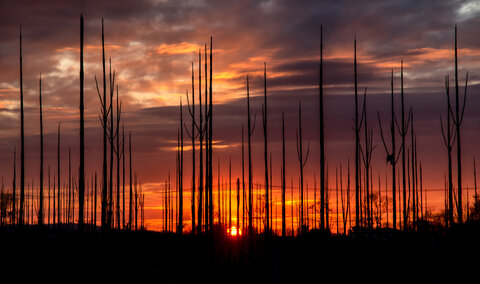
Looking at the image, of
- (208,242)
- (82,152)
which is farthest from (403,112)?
(82,152)

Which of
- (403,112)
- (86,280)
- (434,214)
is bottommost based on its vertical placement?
(434,214)

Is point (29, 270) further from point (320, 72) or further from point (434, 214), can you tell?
point (434, 214)

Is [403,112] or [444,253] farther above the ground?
[403,112]

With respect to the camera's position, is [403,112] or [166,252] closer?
[403,112]

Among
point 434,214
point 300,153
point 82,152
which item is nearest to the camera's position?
point 82,152

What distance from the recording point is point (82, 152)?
51.6 feet

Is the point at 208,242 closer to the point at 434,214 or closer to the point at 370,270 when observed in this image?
the point at 370,270

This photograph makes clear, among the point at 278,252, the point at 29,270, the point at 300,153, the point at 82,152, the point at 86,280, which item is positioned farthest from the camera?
the point at 278,252

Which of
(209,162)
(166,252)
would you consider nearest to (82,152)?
(209,162)

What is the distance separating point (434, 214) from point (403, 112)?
7048 centimetres

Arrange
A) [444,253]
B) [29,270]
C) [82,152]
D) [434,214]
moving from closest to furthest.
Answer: [82,152] → [29,270] → [444,253] → [434,214]

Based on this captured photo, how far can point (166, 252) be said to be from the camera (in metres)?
30.4

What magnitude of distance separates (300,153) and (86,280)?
43.9ft

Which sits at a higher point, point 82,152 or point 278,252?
point 82,152
